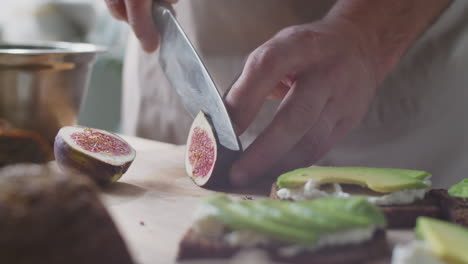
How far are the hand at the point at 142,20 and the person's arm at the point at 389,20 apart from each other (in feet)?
3.17

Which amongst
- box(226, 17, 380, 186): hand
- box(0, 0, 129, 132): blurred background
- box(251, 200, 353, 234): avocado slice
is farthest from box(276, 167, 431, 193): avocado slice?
box(0, 0, 129, 132): blurred background

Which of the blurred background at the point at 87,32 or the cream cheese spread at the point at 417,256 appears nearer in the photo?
the cream cheese spread at the point at 417,256

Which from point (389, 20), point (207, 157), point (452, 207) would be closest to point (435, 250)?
point (452, 207)

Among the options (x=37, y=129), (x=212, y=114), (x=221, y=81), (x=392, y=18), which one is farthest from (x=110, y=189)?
(x=392, y=18)

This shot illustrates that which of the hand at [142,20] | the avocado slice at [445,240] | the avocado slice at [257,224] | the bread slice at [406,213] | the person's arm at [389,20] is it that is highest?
the person's arm at [389,20]

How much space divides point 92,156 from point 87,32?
682 centimetres

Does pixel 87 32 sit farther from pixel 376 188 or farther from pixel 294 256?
pixel 294 256

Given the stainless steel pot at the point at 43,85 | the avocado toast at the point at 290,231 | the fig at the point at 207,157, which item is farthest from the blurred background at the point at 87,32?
the avocado toast at the point at 290,231

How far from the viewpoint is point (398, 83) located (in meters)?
3.29

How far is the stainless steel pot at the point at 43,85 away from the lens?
2764 mm

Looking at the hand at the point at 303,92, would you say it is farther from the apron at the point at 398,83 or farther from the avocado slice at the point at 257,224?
the avocado slice at the point at 257,224

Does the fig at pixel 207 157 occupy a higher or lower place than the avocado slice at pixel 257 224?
lower

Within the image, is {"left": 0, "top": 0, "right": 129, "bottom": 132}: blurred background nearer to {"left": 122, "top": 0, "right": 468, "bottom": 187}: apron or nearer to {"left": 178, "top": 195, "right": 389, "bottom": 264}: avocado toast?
{"left": 122, "top": 0, "right": 468, "bottom": 187}: apron

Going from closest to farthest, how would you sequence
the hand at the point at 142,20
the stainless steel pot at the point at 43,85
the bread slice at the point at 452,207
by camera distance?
the bread slice at the point at 452,207
the stainless steel pot at the point at 43,85
the hand at the point at 142,20
